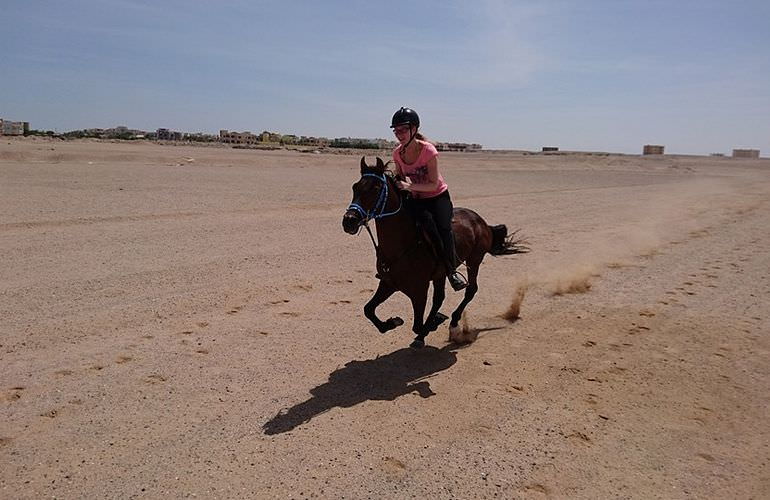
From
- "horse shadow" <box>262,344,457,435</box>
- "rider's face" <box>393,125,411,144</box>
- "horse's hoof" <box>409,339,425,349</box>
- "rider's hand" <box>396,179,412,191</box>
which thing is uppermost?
"rider's face" <box>393,125,411,144</box>

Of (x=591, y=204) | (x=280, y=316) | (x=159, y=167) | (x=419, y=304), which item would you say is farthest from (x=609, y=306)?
(x=159, y=167)

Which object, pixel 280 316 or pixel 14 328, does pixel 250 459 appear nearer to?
pixel 280 316

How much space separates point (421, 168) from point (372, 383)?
8.58ft

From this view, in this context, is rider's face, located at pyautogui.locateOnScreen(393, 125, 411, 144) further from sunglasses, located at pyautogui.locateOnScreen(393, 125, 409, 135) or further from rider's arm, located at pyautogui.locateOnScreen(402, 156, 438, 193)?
rider's arm, located at pyautogui.locateOnScreen(402, 156, 438, 193)

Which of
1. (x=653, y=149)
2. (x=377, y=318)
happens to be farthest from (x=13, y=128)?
(x=653, y=149)

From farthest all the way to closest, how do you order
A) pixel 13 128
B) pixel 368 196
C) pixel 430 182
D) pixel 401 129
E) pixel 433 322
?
pixel 13 128 → pixel 433 322 → pixel 430 182 → pixel 401 129 → pixel 368 196

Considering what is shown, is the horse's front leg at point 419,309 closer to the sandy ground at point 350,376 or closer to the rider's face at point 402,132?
the sandy ground at point 350,376

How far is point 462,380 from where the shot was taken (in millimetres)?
6523

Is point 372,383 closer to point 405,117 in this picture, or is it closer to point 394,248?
point 394,248

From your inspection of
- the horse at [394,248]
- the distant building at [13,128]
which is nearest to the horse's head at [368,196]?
the horse at [394,248]

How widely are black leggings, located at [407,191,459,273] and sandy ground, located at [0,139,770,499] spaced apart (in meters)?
1.34

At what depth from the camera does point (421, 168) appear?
7.05 meters

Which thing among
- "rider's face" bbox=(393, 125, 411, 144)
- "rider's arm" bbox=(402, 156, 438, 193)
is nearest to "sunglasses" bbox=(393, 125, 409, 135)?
"rider's face" bbox=(393, 125, 411, 144)

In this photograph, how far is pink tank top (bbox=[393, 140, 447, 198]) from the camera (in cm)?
696
